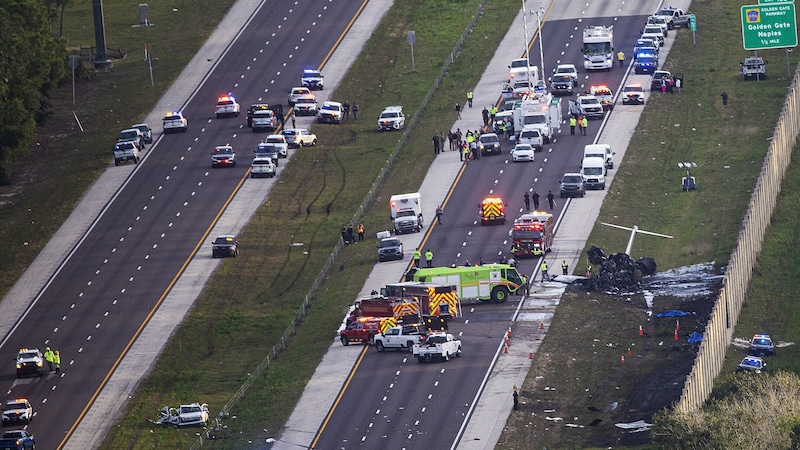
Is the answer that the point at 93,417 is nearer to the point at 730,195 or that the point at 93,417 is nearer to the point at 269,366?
the point at 269,366

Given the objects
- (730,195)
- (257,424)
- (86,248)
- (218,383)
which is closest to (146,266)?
(86,248)

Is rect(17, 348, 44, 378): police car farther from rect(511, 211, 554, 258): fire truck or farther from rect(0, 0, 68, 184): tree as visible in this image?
rect(0, 0, 68, 184): tree

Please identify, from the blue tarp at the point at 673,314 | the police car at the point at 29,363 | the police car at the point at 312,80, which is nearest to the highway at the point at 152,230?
the police car at the point at 29,363

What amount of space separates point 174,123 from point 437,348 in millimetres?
54198

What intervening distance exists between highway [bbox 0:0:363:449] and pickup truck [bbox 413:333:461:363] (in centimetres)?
1936

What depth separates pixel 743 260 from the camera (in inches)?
4749

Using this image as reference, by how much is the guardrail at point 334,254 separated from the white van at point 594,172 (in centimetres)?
1557

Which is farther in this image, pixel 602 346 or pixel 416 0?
pixel 416 0

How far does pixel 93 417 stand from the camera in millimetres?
113000

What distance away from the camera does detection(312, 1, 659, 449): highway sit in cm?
10325

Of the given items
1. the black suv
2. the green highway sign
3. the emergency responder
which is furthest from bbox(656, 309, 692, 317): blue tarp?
the green highway sign

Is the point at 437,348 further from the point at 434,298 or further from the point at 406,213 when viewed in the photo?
the point at 406,213

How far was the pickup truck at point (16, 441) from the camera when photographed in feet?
352

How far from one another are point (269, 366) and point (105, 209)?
33.2 meters
